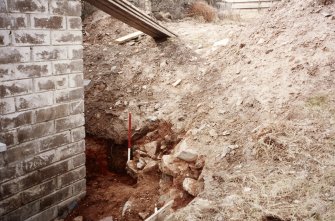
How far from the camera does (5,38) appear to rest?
259cm

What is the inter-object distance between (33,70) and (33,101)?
29 cm

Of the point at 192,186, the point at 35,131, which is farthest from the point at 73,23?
the point at 192,186

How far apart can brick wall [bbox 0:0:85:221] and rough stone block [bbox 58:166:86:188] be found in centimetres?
1

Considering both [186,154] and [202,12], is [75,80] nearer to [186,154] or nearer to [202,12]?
[186,154]

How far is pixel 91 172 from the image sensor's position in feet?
15.4

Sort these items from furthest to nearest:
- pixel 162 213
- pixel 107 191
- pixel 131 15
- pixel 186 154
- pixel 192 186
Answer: pixel 131 15 → pixel 107 191 → pixel 186 154 → pixel 192 186 → pixel 162 213

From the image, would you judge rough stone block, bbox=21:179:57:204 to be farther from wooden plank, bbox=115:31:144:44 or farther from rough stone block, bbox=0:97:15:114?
wooden plank, bbox=115:31:144:44

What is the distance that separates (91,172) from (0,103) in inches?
89.3

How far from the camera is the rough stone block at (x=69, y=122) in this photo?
3257 mm

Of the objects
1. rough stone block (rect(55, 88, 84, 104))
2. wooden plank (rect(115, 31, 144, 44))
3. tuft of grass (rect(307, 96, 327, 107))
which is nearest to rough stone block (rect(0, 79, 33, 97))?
rough stone block (rect(55, 88, 84, 104))

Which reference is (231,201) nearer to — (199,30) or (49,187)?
(49,187)

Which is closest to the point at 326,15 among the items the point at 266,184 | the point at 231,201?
the point at 266,184

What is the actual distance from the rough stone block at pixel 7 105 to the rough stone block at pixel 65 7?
91 centimetres

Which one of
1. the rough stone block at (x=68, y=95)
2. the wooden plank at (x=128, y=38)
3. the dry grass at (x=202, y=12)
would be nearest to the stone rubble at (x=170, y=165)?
the rough stone block at (x=68, y=95)
